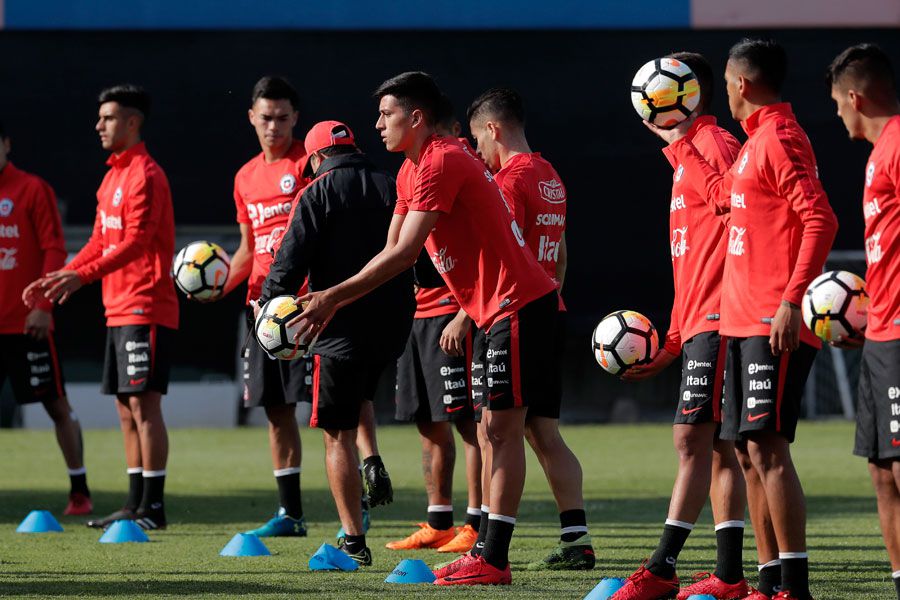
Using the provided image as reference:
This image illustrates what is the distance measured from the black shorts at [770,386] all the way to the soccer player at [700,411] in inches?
16.8

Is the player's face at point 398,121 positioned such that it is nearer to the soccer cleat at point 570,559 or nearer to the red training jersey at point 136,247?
the soccer cleat at point 570,559

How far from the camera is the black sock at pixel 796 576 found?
17.1 feet

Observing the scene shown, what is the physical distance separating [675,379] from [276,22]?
23.2 feet

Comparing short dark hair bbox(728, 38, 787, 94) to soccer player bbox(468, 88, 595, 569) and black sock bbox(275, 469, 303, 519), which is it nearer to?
soccer player bbox(468, 88, 595, 569)

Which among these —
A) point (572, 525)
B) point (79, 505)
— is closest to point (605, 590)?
point (572, 525)

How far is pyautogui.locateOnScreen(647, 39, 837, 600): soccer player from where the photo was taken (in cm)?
517

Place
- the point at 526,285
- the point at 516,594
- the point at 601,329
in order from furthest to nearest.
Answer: the point at 601,329
the point at 526,285
the point at 516,594

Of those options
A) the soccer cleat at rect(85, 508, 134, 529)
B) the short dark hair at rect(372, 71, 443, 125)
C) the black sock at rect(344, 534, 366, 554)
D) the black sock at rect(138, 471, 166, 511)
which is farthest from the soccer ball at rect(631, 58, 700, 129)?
the soccer cleat at rect(85, 508, 134, 529)

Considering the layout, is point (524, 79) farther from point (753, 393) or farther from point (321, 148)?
point (753, 393)

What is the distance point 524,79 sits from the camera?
18.6 meters

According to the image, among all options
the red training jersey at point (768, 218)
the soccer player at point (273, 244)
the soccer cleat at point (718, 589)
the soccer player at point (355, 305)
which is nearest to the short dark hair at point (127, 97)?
the soccer player at point (273, 244)

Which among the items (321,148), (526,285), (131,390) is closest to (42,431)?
(131,390)

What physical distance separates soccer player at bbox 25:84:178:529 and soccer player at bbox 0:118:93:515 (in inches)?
25.6

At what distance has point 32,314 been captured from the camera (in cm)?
935
